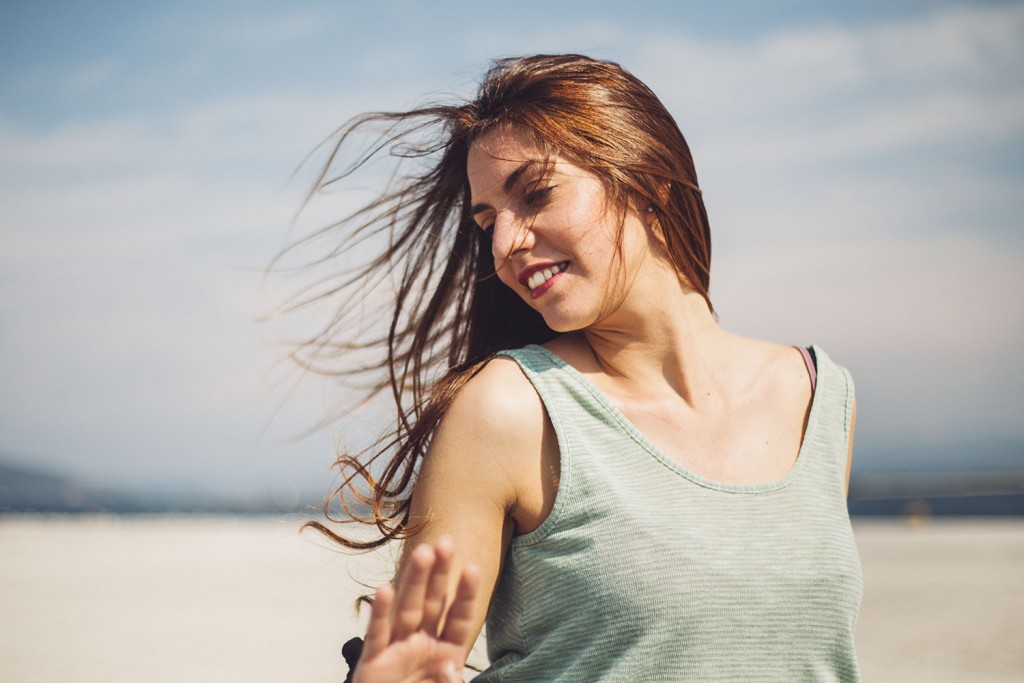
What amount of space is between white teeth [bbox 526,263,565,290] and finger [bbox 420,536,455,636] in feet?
3.21

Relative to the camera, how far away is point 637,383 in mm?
2559

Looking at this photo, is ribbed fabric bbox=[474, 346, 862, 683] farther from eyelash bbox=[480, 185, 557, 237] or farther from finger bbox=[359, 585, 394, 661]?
finger bbox=[359, 585, 394, 661]

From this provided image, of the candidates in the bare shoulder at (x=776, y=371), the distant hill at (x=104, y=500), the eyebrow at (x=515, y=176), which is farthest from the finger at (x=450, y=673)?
the distant hill at (x=104, y=500)

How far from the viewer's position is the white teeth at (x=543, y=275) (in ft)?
7.88

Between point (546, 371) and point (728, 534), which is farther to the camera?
point (546, 371)

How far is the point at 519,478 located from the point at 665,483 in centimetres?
36

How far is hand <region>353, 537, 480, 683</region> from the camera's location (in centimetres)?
152

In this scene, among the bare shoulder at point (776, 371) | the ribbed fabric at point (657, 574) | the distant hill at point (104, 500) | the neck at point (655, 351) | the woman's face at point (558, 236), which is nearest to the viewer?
the ribbed fabric at point (657, 574)

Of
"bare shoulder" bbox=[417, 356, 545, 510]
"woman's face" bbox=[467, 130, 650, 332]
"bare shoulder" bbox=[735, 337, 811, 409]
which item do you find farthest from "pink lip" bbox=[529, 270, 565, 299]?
"bare shoulder" bbox=[735, 337, 811, 409]

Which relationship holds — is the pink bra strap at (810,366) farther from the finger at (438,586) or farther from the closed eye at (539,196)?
the finger at (438,586)

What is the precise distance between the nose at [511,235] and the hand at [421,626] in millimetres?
1013

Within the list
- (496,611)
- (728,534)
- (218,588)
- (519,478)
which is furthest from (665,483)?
(218,588)

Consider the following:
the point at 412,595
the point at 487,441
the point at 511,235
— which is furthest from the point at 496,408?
the point at 412,595

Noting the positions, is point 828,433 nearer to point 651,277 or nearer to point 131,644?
point 651,277
